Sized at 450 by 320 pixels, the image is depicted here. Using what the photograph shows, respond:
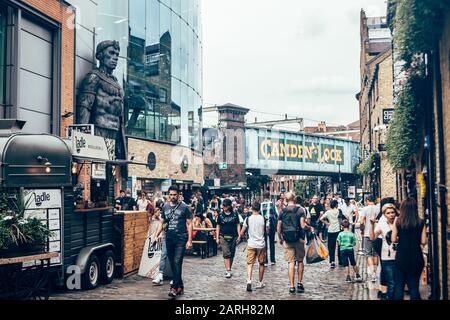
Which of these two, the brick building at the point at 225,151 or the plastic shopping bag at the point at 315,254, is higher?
the brick building at the point at 225,151

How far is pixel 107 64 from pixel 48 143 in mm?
12001

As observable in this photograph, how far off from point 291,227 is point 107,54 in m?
13.3

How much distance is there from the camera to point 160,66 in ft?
93.5

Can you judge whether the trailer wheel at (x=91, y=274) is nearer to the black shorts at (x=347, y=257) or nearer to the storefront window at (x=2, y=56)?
the black shorts at (x=347, y=257)

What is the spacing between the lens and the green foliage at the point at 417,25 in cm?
832

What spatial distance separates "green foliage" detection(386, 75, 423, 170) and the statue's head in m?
12.4

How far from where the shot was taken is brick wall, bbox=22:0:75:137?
17000 millimetres

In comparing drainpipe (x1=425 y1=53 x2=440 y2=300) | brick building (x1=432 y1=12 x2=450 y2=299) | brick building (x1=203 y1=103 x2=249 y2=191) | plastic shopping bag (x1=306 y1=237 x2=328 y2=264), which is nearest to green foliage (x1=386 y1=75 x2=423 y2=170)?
drainpipe (x1=425 y1=53 x2=440 y2=300)

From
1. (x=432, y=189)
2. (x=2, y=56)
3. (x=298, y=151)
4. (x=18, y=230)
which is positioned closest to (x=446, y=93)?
(x=432, y=189)

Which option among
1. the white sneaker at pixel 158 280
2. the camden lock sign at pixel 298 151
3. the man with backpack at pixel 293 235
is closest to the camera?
the man with backpack at pixel 293 235

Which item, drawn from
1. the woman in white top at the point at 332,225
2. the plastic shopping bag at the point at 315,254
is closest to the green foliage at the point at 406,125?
the woman in white top at the point at 332,225

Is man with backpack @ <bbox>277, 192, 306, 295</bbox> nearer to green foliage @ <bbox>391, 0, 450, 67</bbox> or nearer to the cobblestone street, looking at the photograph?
the cobblestone street

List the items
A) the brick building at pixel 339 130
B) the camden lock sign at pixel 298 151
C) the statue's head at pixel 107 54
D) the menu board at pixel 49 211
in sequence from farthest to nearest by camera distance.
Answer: the brick building at pixel 339 130, the camden lock sign at pixel 298 151, the statue's head at pixel 107 54, the menu board at pixel 49 211
